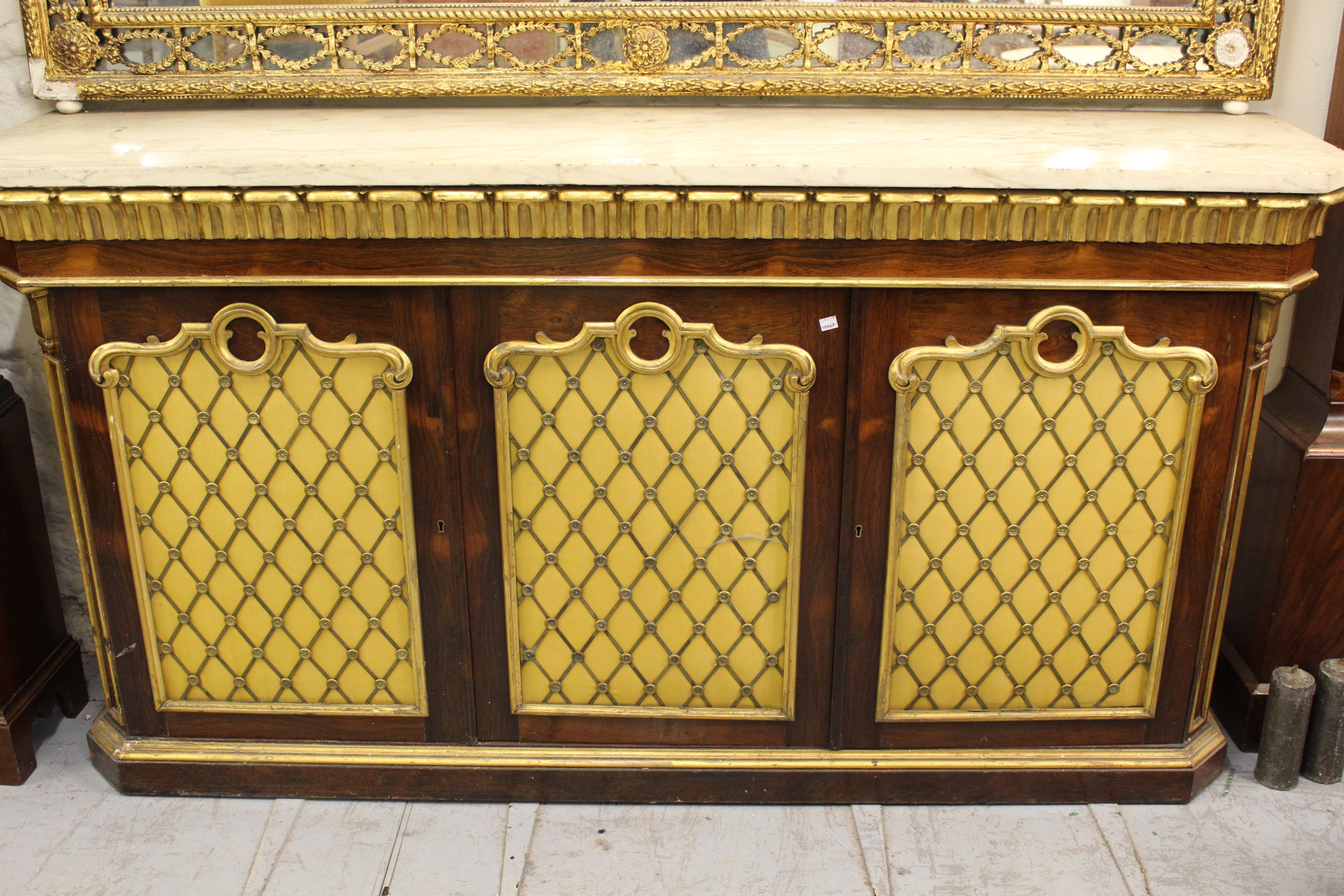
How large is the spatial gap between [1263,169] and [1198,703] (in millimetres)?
989

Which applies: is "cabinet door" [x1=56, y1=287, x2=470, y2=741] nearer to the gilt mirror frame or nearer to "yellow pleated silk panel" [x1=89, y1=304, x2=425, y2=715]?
"yellow pleated silk panel" [x1=89, y1=304, x2=425, y2=715]

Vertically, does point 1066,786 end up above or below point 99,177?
below

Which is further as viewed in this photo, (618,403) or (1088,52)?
(1088,52)

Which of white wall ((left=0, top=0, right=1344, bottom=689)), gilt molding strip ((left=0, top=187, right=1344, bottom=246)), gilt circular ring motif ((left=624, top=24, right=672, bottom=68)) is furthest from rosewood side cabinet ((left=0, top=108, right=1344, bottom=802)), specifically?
white wall ((left=0, top=0, right=1344, bottom=689))

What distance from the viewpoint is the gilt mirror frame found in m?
2.12

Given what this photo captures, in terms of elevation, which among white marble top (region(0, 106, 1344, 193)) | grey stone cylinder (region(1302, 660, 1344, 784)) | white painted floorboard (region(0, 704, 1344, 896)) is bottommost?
white painted floorboard (region(0, 704, 1344, 896))

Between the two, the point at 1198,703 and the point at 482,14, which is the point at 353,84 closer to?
the point at 482,14

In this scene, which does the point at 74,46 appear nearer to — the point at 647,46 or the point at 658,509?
the point at 647,46

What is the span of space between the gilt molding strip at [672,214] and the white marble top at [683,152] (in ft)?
0.06

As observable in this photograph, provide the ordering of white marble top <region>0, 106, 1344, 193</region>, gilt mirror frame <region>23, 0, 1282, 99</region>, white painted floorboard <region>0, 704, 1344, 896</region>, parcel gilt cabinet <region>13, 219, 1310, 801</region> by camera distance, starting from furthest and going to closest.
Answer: gilt mirror frame <region>23, 0, 1282, 99</region> < white painted floorboard <region>0, 704, 1344, 896</region> < parcel gilt cabinet <region>13, 219, 1310, 801</region> < white marble top <region>0, 106, 1344, 193</region>

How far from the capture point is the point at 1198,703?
214cm

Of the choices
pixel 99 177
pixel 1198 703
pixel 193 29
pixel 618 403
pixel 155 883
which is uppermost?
pixel 193 29

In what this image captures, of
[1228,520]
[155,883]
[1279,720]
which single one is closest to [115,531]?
[155,883]

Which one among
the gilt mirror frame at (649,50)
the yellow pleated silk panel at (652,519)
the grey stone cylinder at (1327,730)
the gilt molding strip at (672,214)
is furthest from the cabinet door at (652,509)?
the grey stone cylinder at (1327,730)
